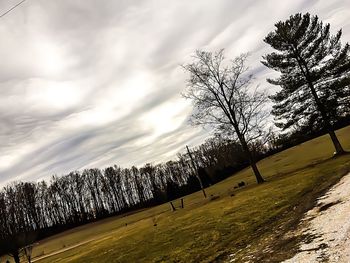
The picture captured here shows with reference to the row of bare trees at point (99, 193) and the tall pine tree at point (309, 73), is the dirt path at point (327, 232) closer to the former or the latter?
the tall pine tree at point (309, 73)

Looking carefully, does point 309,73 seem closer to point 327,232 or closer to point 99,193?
point 327,232

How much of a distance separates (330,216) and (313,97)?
25275mm

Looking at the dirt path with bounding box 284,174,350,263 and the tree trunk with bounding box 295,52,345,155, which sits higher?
the tree trunk with bounding box 295,52,345,155

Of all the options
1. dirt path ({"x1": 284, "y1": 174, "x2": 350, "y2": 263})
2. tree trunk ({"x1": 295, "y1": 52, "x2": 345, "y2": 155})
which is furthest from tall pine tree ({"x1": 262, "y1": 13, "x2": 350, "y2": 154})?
dirt path ({"x1": 284, "y1": 174, "x2": 350, "y2": 263})

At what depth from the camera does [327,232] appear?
8.67 meters

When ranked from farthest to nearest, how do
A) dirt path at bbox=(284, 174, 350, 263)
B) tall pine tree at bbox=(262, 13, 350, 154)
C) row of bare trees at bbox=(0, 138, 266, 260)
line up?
1. row of bare trees at bbox=(0, 138, 266, 260)
2. tall pine tree at bbox=(262, 13, 350, 154)
3. dirt path at bbox=(284, 174, 350, 263)

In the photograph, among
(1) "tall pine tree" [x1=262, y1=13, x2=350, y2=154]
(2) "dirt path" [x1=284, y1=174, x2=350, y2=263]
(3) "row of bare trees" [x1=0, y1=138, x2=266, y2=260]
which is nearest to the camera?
(2) "dirt path" [x1=284, y1=174, x2=350, y2=263]

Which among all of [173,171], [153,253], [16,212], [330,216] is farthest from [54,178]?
[330,216]

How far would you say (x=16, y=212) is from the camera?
311 feet

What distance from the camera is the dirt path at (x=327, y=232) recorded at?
275 inches

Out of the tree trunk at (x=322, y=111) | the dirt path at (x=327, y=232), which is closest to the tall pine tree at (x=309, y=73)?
the tree trunk at (x=322, y=111)

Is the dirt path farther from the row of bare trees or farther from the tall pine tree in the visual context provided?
the row of bare trees

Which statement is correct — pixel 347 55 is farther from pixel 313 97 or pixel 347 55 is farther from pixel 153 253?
pixel 153 253

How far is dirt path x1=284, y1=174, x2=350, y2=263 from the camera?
6992mm
